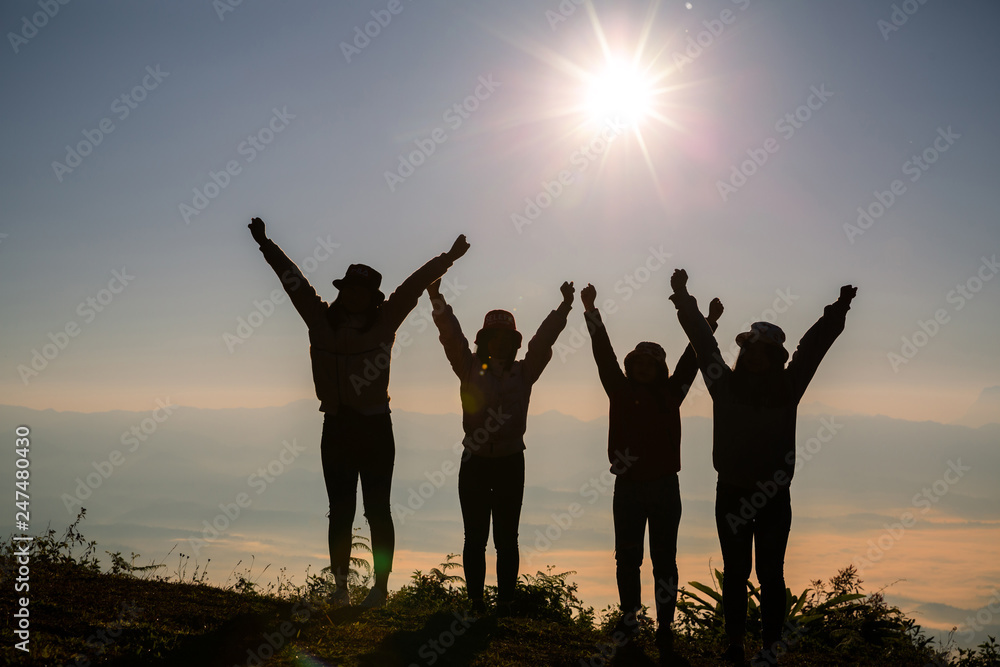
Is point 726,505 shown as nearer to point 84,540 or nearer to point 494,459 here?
point 494,459

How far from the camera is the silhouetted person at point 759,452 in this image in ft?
17.9

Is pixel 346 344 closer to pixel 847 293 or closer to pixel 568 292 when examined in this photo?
pixel 568 292

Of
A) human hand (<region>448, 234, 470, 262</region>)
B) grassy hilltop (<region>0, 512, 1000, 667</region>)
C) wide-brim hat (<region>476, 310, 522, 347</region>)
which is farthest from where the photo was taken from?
wide-brim hat (<region>476, 310, 522, 347</region>)

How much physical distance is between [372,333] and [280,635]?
2413 mm

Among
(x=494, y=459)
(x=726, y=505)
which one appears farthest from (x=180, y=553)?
(x=726, y=505)

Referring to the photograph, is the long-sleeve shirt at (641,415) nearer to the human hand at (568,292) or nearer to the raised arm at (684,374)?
the raised arm at (684,374)

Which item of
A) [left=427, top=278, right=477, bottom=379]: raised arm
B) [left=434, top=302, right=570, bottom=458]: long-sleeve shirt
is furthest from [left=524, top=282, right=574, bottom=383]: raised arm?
[left=427, top=278, right=477, bottom=379]: raised arm

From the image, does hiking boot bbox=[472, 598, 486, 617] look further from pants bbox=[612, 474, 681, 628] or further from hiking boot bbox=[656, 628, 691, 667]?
hiking boot bbox=[656, 628, 691, 667]

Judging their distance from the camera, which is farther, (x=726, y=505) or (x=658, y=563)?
(x=658, y=563)

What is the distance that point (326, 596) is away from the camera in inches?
276

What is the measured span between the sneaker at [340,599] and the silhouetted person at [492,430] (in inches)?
46.1

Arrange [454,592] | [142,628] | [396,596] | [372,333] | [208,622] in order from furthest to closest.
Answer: [454,592]
[396,596]
[372,333]
[208,622]
[142,628]

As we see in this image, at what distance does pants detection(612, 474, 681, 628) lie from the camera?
607 cm

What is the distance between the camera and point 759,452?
548cm
